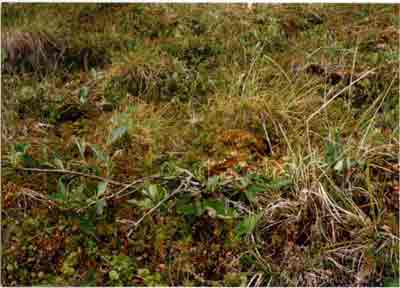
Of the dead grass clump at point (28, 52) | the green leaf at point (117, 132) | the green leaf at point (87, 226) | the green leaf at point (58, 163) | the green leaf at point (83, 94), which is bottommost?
the green leaf at point (87, 226)

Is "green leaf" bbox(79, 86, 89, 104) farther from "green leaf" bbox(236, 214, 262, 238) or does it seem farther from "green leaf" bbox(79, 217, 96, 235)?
"green leaf" bbox(236, 214, 262, 238)

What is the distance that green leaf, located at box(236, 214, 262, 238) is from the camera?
7.05 ft

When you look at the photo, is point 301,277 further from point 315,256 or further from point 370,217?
point 370,217

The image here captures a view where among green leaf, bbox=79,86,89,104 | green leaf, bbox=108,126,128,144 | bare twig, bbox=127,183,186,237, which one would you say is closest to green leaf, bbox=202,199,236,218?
bare twig, bbox=127,183,186,237

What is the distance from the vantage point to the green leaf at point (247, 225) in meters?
2.15

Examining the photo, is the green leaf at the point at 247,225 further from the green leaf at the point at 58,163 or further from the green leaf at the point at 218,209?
the green leaf at the point at 58,163

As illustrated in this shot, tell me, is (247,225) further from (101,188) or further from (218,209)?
(101,188)

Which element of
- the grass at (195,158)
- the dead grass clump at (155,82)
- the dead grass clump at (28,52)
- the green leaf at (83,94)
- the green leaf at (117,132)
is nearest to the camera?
the grass at (195,158)

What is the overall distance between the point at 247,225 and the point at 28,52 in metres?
2.60

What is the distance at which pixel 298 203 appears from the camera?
7.41 ft

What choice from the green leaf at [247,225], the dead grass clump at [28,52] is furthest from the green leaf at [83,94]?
the green leaf at [247,225]

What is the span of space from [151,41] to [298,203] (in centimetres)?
233

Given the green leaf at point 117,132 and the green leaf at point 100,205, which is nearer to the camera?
the green leaf at point 100,205

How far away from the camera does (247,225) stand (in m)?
2.16
